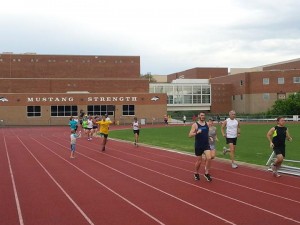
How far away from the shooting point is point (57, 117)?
61.5 metres

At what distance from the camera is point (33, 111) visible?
200 feet

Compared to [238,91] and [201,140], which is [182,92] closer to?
[238,91]

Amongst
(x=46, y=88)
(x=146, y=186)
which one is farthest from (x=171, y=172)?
(x=46, y=88)

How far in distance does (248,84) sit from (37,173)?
7297 centimetres

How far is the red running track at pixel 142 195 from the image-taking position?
25.6 ft

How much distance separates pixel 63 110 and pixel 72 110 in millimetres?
1246

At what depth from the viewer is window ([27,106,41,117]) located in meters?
60.7

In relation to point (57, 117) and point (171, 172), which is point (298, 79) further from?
point (171, 172)

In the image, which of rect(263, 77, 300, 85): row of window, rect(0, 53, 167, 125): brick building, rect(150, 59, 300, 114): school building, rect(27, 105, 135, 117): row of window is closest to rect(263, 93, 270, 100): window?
rect(150, 59, 300, 114): school building

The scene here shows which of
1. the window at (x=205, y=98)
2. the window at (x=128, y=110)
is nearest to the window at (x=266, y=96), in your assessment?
the window at (x=205, y=98)

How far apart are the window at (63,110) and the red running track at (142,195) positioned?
46712mm

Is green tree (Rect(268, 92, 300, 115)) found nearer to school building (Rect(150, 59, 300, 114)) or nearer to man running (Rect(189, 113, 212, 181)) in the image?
school building (Rect(150, 59, 300, 114))

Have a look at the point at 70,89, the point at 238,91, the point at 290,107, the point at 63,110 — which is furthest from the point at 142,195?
the point at 238,91

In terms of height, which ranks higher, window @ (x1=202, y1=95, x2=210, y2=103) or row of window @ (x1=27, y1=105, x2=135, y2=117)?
window @ (x1=202, y1=95, x2=210, y2=103)
